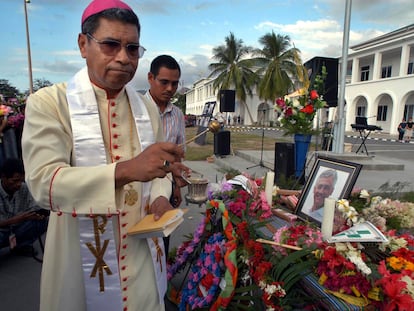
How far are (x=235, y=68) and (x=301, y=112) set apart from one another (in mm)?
31546

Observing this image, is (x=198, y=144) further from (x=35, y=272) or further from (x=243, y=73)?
(x=243, y=73)

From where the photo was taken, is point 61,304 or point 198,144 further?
point 198,144

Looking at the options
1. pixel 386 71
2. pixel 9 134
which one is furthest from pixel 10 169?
pixel 386 71

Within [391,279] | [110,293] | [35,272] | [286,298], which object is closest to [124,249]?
[110,293]

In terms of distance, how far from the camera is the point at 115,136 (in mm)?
1198

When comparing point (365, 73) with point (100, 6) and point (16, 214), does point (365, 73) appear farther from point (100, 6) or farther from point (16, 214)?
point (100, 6)

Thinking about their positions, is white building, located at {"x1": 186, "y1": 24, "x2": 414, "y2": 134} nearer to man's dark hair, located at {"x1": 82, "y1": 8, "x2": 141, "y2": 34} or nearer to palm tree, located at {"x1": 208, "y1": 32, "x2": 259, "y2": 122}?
palm tree, located at {"x1": 208, "y1": 32, "x2": 259, "y2": 122}

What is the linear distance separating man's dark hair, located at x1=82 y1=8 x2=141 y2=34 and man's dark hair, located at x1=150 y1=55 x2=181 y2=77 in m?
1.41

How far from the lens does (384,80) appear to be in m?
24.9

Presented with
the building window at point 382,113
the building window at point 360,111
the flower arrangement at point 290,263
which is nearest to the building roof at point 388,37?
the building window at point 360,111

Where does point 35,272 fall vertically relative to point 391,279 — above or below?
below

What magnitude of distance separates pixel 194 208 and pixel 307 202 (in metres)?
3.18

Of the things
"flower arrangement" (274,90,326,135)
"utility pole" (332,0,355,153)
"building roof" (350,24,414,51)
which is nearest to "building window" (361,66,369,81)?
"building roof" (350,24,414,51)

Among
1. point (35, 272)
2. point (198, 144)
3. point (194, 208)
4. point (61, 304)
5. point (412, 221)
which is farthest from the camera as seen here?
point (198, 144)
